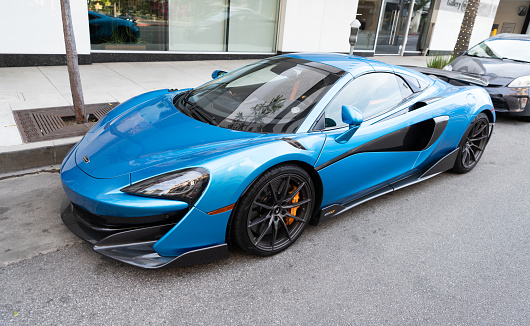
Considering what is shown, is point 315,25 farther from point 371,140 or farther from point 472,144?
point 371,140

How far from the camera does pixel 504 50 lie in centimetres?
799

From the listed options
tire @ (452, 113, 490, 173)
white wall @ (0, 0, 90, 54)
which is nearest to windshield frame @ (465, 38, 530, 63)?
tire @ (452, 113, 490, 173)

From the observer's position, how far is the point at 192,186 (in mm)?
2371

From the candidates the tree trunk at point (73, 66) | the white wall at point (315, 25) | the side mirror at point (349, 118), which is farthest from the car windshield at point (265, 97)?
the white wall at point (315, 25)

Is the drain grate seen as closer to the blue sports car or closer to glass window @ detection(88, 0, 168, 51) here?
the blue sports car

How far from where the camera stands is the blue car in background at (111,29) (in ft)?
28.2

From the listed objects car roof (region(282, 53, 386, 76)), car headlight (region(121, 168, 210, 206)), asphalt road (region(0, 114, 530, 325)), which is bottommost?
asphalt road (region(0, 114, 530, 325))

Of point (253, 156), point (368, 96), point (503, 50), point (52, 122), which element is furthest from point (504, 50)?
point (52, 122)

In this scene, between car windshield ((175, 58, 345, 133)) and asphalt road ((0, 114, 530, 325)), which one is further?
car windshield ((175, 58, 345, 133))

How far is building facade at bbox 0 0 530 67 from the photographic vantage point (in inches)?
301

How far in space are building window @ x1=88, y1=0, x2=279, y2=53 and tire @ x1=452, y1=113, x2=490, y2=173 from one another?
756 cm

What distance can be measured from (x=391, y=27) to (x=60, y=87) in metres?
12.0

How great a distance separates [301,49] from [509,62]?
5764 mm

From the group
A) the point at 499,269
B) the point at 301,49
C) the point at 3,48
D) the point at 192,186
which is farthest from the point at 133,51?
the point at 499,269
